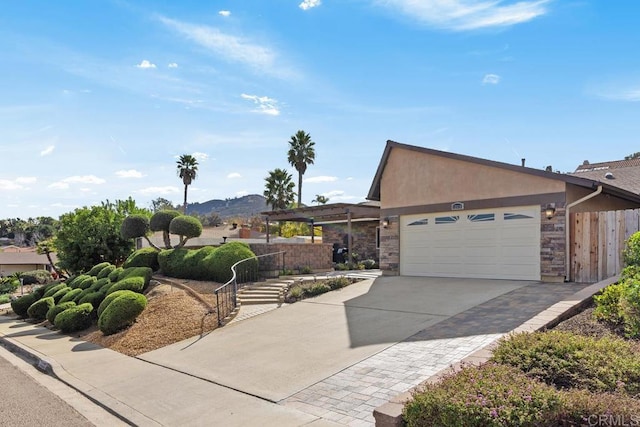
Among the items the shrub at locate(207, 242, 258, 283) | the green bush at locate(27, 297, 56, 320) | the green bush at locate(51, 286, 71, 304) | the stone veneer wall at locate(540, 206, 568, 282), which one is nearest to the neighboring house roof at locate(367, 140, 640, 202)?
the stone veneer wall at locate(540, 206, 568, 282)

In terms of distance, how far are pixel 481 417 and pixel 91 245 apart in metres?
21.4

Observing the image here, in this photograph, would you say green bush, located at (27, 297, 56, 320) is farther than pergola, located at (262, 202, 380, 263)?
No

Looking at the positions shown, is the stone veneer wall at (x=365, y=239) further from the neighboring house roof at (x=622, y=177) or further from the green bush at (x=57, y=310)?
the green bush at (x=57, y=310)

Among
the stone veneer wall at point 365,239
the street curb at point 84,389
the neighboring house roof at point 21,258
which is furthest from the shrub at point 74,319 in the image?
the neighboring house roof at point 21,258

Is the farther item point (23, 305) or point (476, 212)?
point (23, 305)

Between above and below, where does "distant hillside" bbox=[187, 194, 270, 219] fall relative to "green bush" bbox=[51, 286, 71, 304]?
above

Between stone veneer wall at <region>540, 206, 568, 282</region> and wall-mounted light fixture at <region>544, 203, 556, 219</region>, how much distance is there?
0.23ft

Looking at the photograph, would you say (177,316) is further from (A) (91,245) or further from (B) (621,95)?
(B) (621,95)

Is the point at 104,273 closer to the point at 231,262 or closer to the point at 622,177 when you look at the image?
the point at 231,262

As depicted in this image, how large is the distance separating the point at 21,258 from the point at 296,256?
45067mm

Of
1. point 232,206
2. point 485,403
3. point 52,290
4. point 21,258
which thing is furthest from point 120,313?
point 232,206

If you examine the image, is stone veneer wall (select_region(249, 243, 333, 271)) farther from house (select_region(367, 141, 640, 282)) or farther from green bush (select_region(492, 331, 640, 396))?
green bush (select_region(492, 331, 640, 396))

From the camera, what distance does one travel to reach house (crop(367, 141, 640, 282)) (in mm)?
11734

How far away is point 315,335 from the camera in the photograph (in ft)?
27.5
